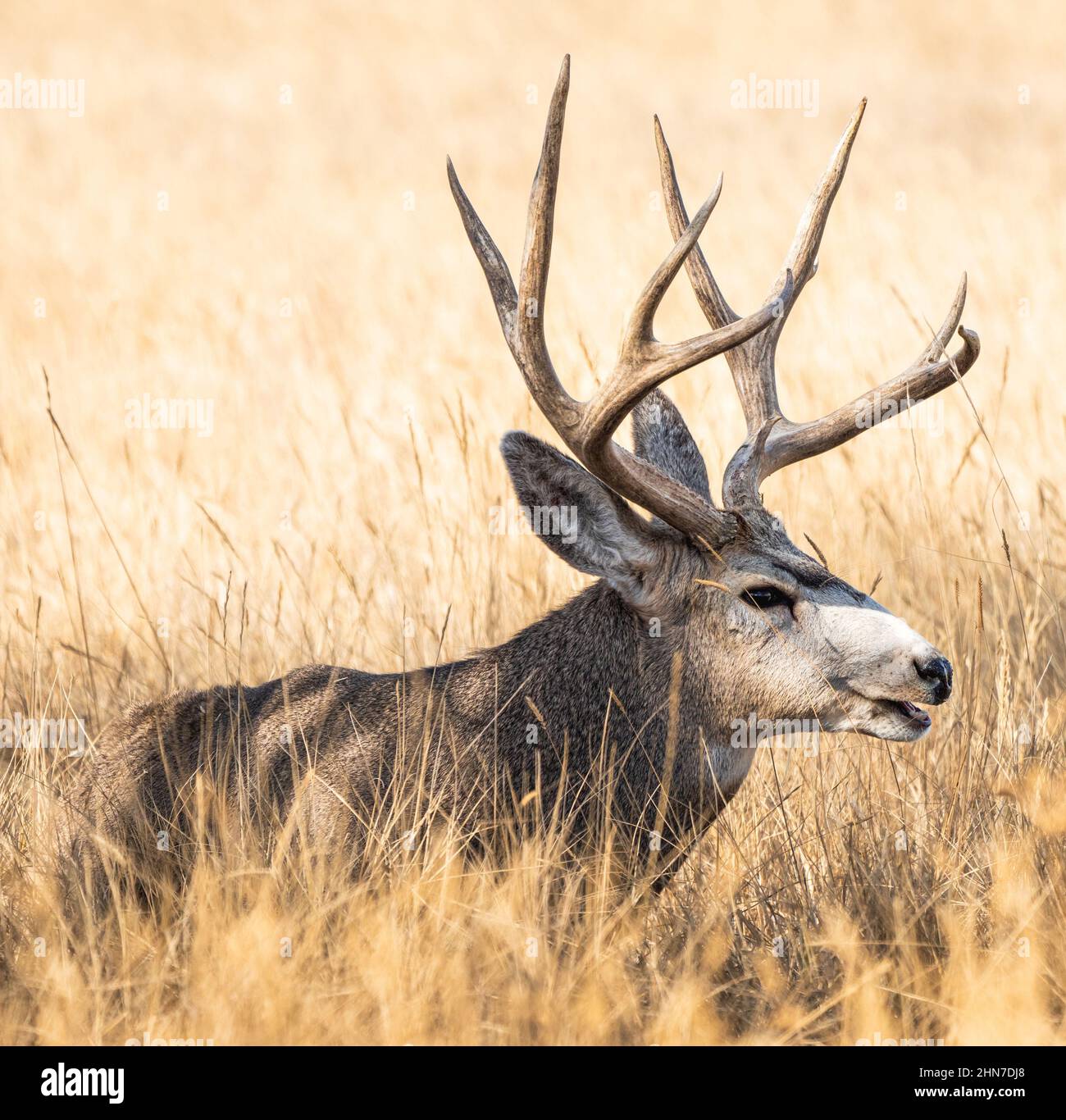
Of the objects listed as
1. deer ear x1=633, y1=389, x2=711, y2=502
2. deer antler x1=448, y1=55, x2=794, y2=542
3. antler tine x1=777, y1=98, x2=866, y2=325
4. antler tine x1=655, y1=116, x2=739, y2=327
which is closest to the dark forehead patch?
deer antler x1=448, y1=55, x2=794, y2=542

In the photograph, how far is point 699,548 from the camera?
4.71m

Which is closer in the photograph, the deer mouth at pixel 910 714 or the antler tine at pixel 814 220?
the deer mouth at pixel 910 714

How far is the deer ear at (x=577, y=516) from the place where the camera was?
4.61 meters

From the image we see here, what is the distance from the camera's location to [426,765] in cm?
452

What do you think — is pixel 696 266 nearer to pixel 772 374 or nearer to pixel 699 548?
pixel 772 374

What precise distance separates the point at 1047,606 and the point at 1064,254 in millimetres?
7530

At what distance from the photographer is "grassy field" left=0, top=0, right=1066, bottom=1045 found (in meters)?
3.71

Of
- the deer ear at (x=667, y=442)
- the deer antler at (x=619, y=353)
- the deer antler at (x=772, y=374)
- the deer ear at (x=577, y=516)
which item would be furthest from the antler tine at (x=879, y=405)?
the deer ear at (x=577, y=516)

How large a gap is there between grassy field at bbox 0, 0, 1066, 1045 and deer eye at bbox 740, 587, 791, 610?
0.64m

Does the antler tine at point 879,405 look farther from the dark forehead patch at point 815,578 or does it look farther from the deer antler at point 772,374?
the dark forehead patch at point 815,578

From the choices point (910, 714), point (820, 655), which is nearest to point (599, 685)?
point (820, 655)

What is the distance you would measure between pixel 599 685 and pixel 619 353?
0.99 m

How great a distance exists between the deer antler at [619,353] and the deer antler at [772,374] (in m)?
0.30
